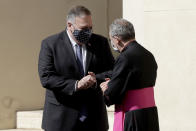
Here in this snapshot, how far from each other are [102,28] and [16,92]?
71.5 inches

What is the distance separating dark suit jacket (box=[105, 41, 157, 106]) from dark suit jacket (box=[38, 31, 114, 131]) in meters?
0.48

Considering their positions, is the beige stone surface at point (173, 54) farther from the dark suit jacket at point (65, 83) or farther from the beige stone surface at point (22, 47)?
the beige stone surface at point (22, 47)

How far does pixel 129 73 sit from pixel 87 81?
18.5 inches

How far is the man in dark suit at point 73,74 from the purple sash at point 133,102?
40cm

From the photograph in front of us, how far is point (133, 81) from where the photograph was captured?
4.54 metres

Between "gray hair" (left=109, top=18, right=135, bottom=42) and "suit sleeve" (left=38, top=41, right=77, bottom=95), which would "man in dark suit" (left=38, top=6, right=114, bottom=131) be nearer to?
"suit sleeve" (left=38, top=41, right=77, bottom=95)

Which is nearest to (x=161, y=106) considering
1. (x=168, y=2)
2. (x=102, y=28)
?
(x=168, y=2)

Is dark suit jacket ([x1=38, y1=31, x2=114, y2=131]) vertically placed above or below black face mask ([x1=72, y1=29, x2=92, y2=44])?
below

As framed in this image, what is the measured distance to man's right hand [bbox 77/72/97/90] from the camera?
483 centimetres

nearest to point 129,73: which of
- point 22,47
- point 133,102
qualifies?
point 133,102

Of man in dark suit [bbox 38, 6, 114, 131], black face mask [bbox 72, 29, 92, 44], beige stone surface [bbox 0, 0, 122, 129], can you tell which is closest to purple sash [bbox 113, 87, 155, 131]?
man in dark suit [bbox 38, 6, 114, 131]

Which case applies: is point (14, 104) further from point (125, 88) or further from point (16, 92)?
point (125, 88)

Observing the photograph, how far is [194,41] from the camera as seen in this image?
6.66 meters

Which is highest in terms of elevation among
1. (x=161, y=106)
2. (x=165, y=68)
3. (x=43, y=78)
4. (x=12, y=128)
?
(x=43, y=78)
